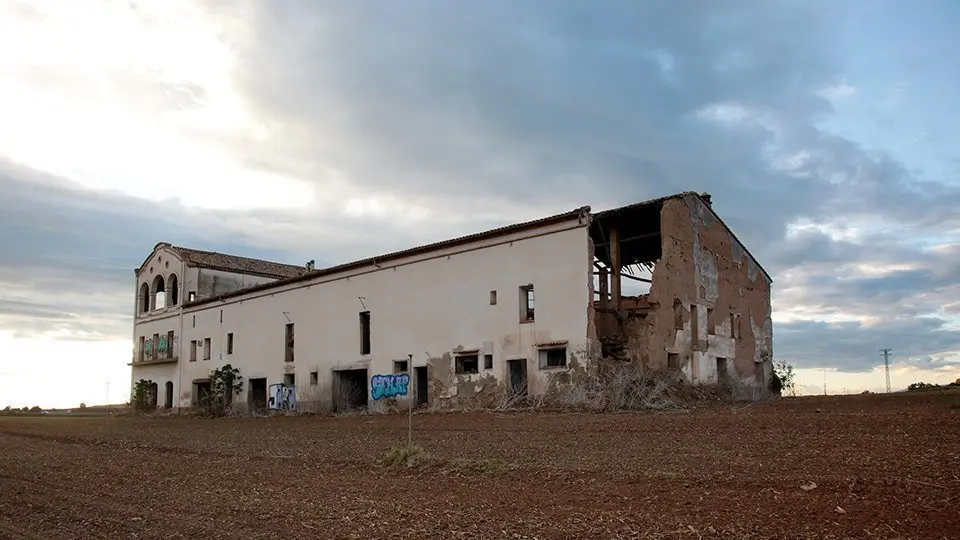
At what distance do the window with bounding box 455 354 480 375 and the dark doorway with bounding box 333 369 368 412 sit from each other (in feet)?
22.3

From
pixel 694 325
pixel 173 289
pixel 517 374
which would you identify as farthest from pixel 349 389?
pixel 173 289

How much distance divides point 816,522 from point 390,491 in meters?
6.59

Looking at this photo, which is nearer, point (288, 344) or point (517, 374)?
point (517, 374)

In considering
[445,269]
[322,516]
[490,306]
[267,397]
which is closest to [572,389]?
[490,306]

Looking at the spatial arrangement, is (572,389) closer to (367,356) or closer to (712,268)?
(712,268)

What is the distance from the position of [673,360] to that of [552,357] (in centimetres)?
466

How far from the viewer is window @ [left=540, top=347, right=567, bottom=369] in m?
27.6

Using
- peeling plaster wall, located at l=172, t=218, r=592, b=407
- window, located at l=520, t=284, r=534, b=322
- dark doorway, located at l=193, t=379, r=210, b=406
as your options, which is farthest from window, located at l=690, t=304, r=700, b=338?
dark doorway, located at l=193, t=379, r=210, b=406

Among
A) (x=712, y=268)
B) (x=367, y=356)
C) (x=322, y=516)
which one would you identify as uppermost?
(x=712, y=268)

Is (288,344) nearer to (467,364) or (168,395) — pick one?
(467,364)

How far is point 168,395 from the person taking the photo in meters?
51.1

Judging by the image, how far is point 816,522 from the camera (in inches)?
345

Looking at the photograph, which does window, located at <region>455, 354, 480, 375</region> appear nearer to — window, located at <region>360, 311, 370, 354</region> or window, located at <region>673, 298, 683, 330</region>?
window, located at <region>360, 311, 370, 354</region>

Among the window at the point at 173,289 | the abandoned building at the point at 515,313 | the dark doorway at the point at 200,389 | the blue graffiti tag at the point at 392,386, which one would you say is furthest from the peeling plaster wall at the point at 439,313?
the window at the point at 173,289
